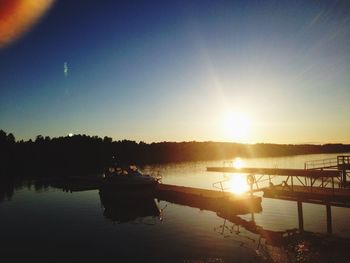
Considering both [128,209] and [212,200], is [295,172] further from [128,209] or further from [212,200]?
[128,209]

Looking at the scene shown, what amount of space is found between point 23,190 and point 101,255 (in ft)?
177

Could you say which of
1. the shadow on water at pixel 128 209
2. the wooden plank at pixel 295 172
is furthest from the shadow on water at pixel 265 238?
the wooden plank at pixel 295 172

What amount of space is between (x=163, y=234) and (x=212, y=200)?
12154 mm

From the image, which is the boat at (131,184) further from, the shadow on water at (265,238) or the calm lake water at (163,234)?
the shadow on water at (265,238)

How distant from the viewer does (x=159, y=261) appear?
23.7m

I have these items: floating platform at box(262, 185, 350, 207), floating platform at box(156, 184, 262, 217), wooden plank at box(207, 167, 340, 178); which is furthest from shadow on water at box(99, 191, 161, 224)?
floating platform at box(262, 185, 350, 207)

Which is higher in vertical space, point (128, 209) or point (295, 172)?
point (295, 172)

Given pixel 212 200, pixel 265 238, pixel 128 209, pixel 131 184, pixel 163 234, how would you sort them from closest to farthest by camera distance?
pixel 265 238
pixel 163 234
pixel 212 200
pixel 128 209
pixel 131 184

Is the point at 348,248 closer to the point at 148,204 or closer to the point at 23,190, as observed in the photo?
the point at 148,204

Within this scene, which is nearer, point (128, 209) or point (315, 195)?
point (315, 195)

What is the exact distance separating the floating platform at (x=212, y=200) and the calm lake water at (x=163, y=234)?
3.85ft

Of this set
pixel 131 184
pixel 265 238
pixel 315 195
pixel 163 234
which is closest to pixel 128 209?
pixel 131 184

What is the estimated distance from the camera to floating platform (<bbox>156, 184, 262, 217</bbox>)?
38.6m

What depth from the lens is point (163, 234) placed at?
31578mm
